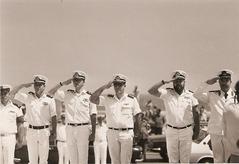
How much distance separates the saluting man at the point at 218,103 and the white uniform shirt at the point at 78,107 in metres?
1.95

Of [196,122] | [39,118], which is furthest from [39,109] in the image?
[196,122]

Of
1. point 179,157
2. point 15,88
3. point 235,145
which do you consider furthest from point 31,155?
point 235,145

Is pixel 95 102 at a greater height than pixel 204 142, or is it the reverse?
pixel 95 102

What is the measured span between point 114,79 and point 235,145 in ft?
11.4

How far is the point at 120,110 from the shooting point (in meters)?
8.34

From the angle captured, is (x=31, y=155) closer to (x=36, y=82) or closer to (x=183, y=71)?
(x=36, y=82)

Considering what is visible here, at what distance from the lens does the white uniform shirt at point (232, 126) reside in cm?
522

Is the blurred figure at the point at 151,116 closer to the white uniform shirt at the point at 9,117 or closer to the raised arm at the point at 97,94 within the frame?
the raised arm at the point at 97,94

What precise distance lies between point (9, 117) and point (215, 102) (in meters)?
3.33

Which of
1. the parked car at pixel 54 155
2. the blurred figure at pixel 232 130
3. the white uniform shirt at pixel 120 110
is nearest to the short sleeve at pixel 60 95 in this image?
the white uniform shirt at pixel 120 110

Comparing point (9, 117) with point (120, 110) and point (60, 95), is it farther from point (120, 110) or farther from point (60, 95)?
point (120, 110)

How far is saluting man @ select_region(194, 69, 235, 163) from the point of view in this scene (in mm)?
7770

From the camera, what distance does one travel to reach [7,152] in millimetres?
8203

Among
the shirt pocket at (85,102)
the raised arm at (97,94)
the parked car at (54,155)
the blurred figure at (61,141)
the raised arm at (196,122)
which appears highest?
the raised arm at (97,94)
